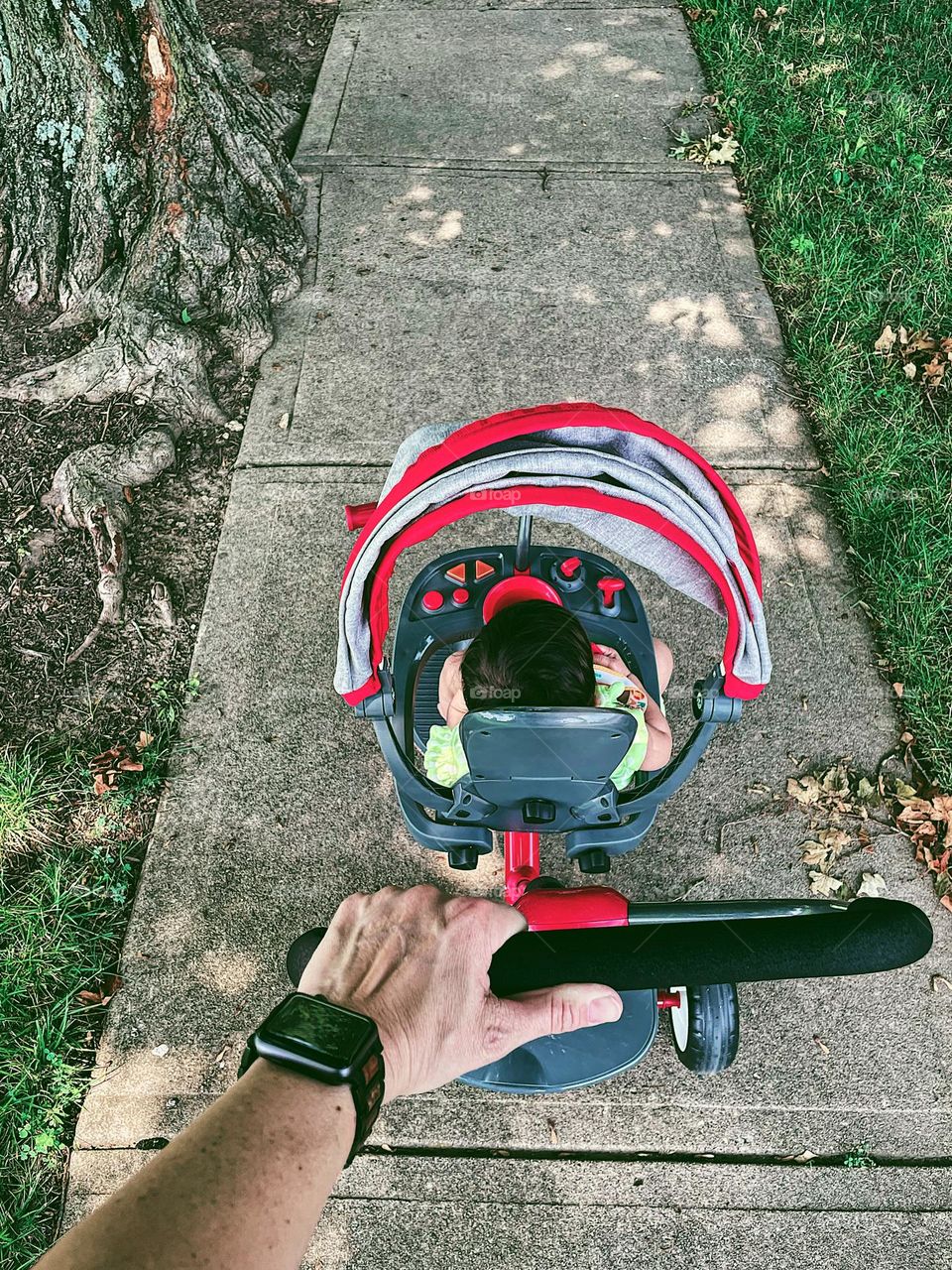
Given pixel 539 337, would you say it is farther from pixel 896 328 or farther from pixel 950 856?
pixel 950 856

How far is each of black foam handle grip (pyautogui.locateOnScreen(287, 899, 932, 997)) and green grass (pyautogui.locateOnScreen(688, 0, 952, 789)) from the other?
152 cm

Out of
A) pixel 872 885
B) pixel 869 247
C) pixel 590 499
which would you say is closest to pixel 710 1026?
pixel 872 885

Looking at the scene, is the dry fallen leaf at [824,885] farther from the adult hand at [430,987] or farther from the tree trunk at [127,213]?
the tree trunk at [127,213]

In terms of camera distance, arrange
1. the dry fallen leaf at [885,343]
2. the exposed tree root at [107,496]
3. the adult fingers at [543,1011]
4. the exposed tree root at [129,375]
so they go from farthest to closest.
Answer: the dry fallen leaf at [885,343] < the exposed tree root at [129,375] < the exposed tree root at [107,496] < the adult fingers at [543,1011]

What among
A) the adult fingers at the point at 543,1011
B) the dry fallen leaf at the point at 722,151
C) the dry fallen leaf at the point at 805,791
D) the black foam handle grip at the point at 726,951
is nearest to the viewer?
the black foam handle grip at the point at 726,951

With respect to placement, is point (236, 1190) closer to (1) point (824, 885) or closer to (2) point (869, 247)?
(1) point (824, 885)

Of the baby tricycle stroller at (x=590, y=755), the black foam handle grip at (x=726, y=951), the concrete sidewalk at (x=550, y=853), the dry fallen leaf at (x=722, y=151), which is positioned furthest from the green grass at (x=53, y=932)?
the dry fallen leaf at (x=722, y=151)

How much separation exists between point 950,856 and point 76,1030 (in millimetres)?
2495

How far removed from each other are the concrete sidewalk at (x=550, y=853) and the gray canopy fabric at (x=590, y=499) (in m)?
1.00

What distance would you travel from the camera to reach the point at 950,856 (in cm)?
255

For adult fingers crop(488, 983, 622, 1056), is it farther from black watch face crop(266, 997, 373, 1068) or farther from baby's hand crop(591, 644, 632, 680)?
baby's hand crop(591, 644, 632, 680)

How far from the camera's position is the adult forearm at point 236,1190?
1030 mm

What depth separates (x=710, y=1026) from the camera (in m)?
2.11

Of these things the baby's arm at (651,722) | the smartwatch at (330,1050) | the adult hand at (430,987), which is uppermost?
the smartwatch at (330,1050)
